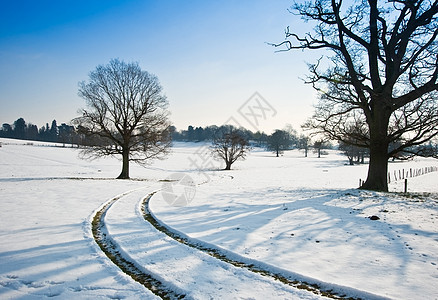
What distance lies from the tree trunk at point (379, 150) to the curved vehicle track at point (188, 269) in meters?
11.7

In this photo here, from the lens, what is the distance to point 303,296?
3.56 metres

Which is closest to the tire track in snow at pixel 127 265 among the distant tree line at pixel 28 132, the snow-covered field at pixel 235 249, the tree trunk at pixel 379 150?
the snow-covered field at pixel 235 249

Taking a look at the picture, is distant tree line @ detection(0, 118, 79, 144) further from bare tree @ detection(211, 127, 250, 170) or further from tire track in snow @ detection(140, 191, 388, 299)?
tire track in snow @ detection(140, 191, 388, 299)

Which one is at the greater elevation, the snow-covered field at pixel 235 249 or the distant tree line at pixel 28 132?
the distant tree line at pixel 28 132

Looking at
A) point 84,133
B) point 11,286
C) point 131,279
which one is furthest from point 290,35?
point 84,133

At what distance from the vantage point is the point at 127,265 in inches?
186

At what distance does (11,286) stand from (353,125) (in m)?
16.5

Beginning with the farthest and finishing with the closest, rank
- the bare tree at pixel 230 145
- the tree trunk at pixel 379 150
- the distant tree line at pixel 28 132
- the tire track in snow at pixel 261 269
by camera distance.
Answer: the distant tree line at pixel 28 132, the bare tree at pixel 230 145, the tree trunk at pixel 379 150, the tire track in snow at pixel 261 269

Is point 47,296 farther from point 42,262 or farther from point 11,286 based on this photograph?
point 42,262

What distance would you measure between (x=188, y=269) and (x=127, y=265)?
134 cm

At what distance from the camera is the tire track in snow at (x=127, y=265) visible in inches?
148

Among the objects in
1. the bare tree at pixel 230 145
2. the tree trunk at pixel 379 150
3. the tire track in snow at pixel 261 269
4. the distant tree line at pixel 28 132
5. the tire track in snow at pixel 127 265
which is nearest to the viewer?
the tire track in snow at pixel 261 269

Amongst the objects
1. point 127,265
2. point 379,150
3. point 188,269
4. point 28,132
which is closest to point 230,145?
point 379,150

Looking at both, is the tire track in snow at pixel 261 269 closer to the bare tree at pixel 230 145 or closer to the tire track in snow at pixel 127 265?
the tire track in snow at pixel 127 265
